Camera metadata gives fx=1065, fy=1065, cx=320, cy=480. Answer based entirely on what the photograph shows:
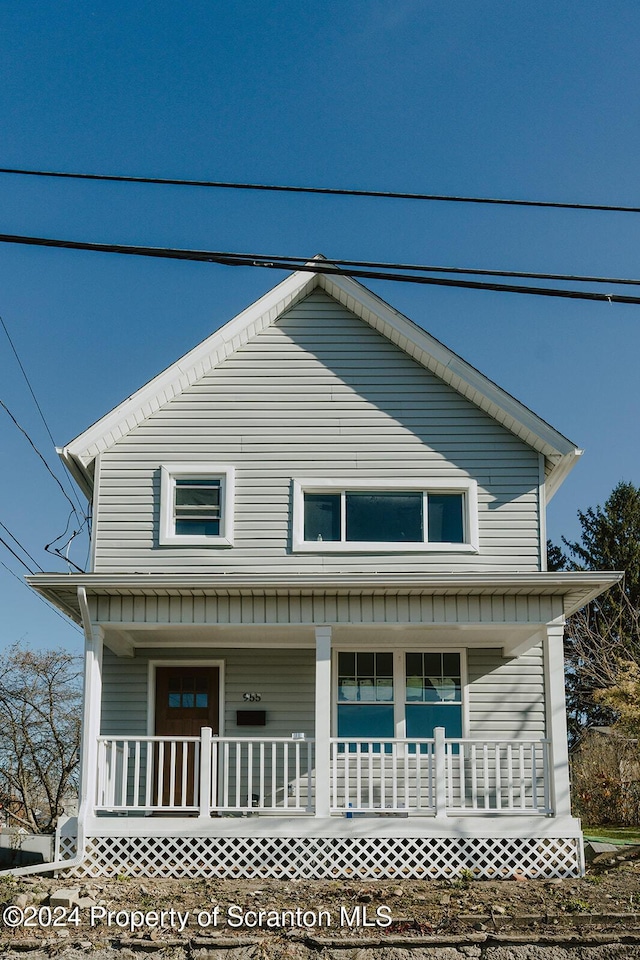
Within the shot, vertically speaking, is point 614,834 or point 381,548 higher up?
point 381,548

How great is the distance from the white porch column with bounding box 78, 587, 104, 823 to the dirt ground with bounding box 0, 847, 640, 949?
1.03m

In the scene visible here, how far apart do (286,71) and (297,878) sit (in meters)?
9.36

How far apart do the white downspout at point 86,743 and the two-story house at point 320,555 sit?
6cm

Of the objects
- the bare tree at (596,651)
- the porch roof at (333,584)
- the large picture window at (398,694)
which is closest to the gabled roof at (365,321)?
the porch roof at (333,584)

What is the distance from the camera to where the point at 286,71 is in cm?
1159

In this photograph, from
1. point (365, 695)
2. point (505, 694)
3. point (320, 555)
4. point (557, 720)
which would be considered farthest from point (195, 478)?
point (557, 720)

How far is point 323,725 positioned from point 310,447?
4087 millimetres

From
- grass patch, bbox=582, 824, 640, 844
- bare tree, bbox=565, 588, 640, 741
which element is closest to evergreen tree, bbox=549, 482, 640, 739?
bare tree, bbox=565, 588, 640, 741

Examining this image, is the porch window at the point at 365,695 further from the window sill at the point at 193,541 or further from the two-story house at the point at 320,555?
the window sill at the point at 193,541

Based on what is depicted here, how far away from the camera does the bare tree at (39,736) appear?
2241cm

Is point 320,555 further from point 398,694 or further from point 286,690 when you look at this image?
point 398,694

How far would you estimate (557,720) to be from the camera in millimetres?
A: 13484

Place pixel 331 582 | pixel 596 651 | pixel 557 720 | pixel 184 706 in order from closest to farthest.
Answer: pixel 557 720, pixel 331 582, pixel 184 706, pixel 596 651

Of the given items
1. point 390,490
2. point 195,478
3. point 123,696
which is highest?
point 195,478
